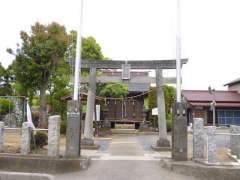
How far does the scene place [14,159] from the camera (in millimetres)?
12820

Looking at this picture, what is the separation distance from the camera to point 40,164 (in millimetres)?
12633

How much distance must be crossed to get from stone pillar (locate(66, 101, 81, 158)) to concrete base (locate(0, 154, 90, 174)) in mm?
803

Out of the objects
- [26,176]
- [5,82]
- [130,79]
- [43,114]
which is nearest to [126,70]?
[130,79]

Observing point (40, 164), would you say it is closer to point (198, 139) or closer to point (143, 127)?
point (198, 139)

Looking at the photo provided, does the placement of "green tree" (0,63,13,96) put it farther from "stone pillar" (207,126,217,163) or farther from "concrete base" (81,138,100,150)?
"stone pillar" (207,126,217,163)

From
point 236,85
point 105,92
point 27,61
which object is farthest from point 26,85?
point 236,85

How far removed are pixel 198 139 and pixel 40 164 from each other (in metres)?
5.69

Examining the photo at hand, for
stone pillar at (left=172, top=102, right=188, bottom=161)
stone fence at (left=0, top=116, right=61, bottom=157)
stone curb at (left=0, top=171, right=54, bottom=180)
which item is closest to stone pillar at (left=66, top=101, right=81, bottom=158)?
stone fence at (left=0, top=116, right=61, bottom=157)

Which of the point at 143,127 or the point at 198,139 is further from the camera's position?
the point at 143,127

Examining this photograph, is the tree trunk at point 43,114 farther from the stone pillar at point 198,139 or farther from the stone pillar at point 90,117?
the stone pillar at point 198,139

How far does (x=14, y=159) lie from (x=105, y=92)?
78.9ft

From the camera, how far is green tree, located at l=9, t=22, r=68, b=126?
28.2 metres

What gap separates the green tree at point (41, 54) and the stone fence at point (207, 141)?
54.9 ft

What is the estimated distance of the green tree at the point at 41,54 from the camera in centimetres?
2824
